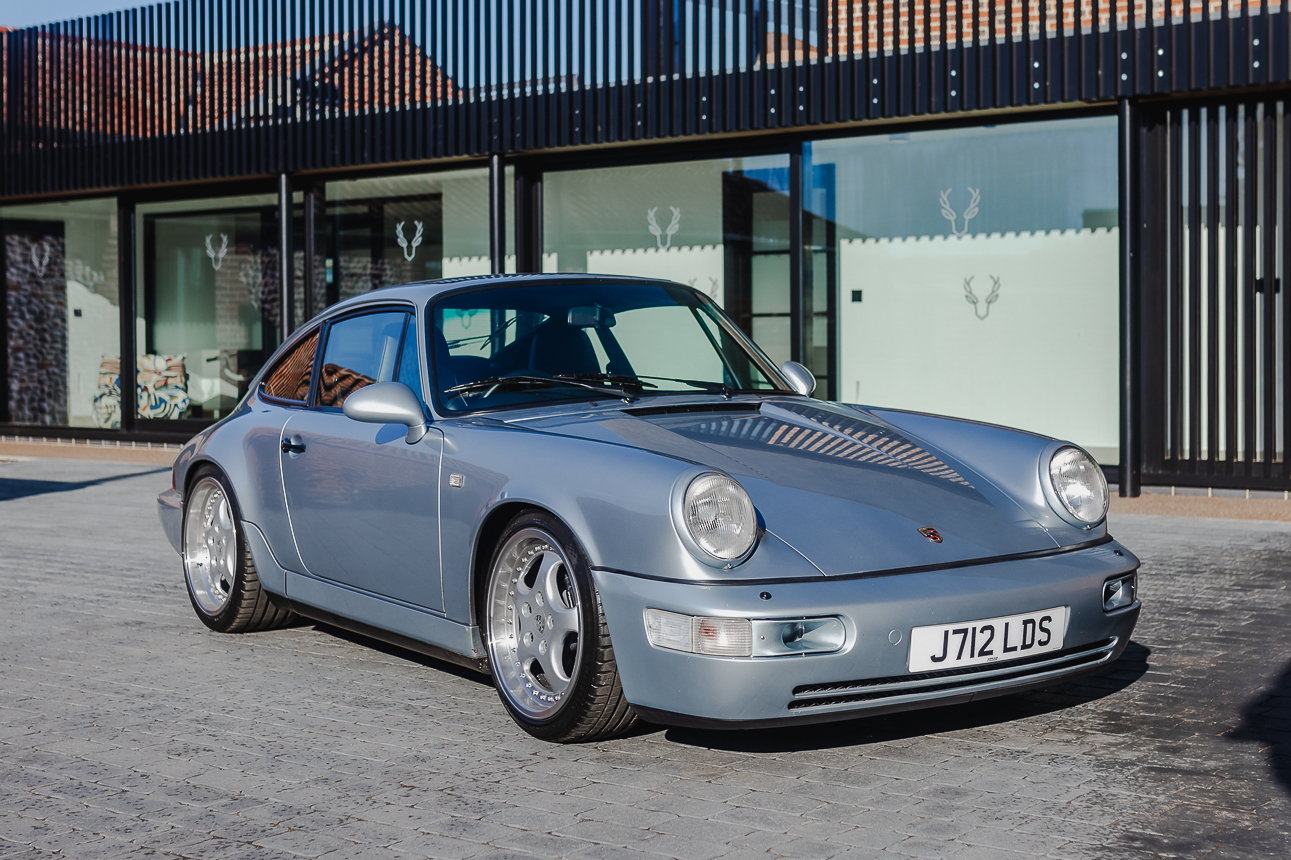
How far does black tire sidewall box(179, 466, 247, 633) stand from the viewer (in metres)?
5.62

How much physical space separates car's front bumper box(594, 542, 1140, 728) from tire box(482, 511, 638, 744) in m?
0.10

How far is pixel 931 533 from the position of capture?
386 cm

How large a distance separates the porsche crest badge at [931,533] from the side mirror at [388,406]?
1683 mm

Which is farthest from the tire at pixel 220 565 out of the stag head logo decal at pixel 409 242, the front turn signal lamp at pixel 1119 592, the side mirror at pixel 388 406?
the stag head logo decal at pixel 409 242

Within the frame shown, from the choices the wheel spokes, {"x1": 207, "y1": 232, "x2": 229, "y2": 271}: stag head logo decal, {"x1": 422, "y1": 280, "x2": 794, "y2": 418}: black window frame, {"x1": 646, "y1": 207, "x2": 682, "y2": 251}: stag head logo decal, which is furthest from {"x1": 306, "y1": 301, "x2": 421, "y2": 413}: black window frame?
{"x1": 207, "y1": 232, "x2": 229, "y2": 271}: stag head logo decal

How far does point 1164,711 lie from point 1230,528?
516 cm

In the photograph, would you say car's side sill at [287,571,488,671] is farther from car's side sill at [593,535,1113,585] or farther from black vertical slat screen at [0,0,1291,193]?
black vertical slat screen at [0,0,1291,193]

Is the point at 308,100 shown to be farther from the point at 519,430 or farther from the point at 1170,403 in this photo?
the point at 519,430

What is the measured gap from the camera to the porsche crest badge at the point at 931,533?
12.6 feet

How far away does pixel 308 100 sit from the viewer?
1495 centimetres

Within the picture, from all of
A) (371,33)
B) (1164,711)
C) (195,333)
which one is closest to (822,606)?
(1164,711)

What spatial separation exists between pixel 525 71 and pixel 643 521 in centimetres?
1072

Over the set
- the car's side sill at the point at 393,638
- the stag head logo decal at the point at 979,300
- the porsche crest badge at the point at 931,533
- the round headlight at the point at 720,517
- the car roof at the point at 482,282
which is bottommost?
the car's side sill at the point at 393,638

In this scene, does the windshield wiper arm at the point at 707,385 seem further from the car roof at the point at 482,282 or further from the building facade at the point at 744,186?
the building facade at the point at 744,186
